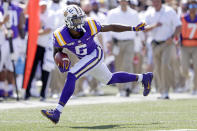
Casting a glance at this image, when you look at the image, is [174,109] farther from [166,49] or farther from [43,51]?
[43,51]

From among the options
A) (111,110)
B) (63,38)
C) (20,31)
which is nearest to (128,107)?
(111,110)

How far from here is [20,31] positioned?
565 inches

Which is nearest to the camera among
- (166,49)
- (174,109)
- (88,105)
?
(174,109)

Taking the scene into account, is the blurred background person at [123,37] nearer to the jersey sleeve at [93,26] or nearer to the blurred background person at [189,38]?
the blurred background person at [189,38]

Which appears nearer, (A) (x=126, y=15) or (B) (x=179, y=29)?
(B) (x=179, y=29)

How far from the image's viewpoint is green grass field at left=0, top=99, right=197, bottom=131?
8109 mm

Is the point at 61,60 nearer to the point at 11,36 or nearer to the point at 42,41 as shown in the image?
the point at 11,36

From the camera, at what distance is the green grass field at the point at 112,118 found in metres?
8.11

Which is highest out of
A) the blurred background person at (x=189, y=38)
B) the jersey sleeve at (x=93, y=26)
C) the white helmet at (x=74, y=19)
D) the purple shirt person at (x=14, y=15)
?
the white helmet at (x=74, y=19)

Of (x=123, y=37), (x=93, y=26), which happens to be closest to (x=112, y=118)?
(x=93, y=26)

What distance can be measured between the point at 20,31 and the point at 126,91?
9.56 feet

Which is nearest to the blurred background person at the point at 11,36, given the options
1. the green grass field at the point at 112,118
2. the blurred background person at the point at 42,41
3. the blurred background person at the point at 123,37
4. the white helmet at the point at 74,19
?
the blurred background person at the point at 42,41

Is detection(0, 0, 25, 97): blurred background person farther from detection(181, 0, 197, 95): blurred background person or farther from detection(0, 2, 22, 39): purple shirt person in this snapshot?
detection(181, 0, 197, 95): blurred background person

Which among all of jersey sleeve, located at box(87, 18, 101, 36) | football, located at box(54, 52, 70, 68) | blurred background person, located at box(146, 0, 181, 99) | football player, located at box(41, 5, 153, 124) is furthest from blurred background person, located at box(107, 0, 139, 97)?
football, located at box(54, 52, 70, 68)
